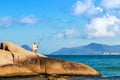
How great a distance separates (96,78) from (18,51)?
7460 millimetres

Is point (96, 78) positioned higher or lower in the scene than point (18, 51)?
lower

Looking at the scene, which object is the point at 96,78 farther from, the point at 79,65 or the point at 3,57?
the point at 3,57

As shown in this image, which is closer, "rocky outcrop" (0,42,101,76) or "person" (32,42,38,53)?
"rocky outcrop" (0,42,101,76)

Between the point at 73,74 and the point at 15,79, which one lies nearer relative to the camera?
the point at 15,79

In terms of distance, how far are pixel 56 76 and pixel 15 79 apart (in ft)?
12.4

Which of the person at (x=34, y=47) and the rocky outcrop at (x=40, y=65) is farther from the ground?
the person at (x=34, y=47)

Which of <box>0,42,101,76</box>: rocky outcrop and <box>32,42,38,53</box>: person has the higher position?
<box>32,42,38,53</box>: person

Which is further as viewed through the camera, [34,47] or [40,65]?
[34,47]

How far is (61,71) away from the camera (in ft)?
115

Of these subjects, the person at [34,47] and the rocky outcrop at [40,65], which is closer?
the rocky outcrop at [40,65]

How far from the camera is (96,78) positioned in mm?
34844

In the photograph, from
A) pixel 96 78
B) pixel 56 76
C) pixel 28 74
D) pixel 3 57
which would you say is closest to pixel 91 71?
pixel 96 78

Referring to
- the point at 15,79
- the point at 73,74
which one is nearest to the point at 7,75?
the point at 15,79

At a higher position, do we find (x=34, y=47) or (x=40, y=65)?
(x=34, y=47)
